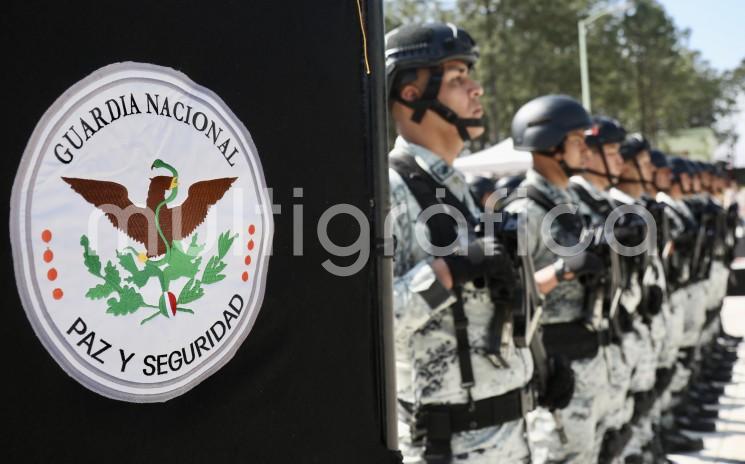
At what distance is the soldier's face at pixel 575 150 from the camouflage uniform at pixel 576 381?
0.21 m

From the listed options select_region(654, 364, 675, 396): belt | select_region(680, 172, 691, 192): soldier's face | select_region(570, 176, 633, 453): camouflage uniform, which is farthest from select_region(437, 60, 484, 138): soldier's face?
select_region(680, 172, 691, 192): soldier's face

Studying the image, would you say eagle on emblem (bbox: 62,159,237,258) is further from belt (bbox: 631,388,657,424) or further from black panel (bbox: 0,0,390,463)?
belt (bbox: 631,388,657,424)

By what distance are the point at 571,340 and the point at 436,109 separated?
4.73 ft

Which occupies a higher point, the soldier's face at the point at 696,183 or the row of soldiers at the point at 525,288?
the soldier's face at the point at 696,183

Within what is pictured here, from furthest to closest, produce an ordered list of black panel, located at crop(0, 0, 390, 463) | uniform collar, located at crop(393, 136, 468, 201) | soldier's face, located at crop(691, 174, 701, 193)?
soldier's face, located at crop(691, 174, 701, 193), uniform collar, located at crop(393, 136, 468, 201), black panel, located at crop(0, 0, 390, 463)

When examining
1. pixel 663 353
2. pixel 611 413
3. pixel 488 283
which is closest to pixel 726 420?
pixel 663 353

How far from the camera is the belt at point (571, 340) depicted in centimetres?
367

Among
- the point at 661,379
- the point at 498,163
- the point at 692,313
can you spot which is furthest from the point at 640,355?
the point at 498,163

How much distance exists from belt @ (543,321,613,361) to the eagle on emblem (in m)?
2.69

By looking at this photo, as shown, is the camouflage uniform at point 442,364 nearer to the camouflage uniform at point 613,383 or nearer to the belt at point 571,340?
the belt at point 571,340

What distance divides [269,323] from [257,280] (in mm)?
81

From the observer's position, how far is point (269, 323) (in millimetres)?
1365

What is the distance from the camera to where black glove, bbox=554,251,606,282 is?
3.25 meters

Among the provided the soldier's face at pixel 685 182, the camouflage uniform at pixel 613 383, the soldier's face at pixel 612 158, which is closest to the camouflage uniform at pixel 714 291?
the soldier's face at pixel 685 182
